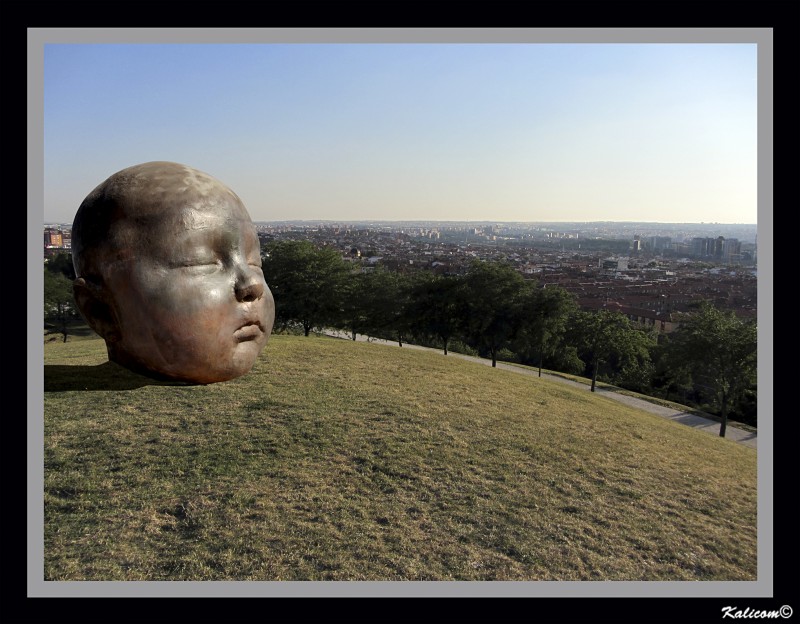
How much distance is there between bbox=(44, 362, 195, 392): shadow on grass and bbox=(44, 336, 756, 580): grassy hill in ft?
0.28

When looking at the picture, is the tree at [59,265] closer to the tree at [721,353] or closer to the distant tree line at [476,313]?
the distant tree line at [476,313]

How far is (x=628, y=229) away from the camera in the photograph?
46.7 meters

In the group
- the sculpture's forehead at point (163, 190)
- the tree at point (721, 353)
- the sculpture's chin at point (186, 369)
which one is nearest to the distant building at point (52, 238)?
the sculpture's forehead at point (163, 190)

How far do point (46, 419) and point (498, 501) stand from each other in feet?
27.9

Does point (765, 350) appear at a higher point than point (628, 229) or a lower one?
lower

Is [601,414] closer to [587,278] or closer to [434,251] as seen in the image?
[587,278]

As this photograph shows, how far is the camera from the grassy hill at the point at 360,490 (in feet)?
22.5

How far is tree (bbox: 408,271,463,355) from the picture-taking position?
1132 inches

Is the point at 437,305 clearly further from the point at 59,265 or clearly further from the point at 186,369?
the point at 59,265

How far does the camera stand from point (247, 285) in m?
9.78


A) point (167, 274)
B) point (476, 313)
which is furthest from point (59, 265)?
point (167, 274)

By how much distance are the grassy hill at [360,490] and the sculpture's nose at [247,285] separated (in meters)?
2.49

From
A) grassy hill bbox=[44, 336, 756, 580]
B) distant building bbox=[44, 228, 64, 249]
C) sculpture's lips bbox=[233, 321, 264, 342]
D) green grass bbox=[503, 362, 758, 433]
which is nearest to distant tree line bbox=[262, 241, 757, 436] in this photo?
green grass bbox=[503, 362, 758, 433]
